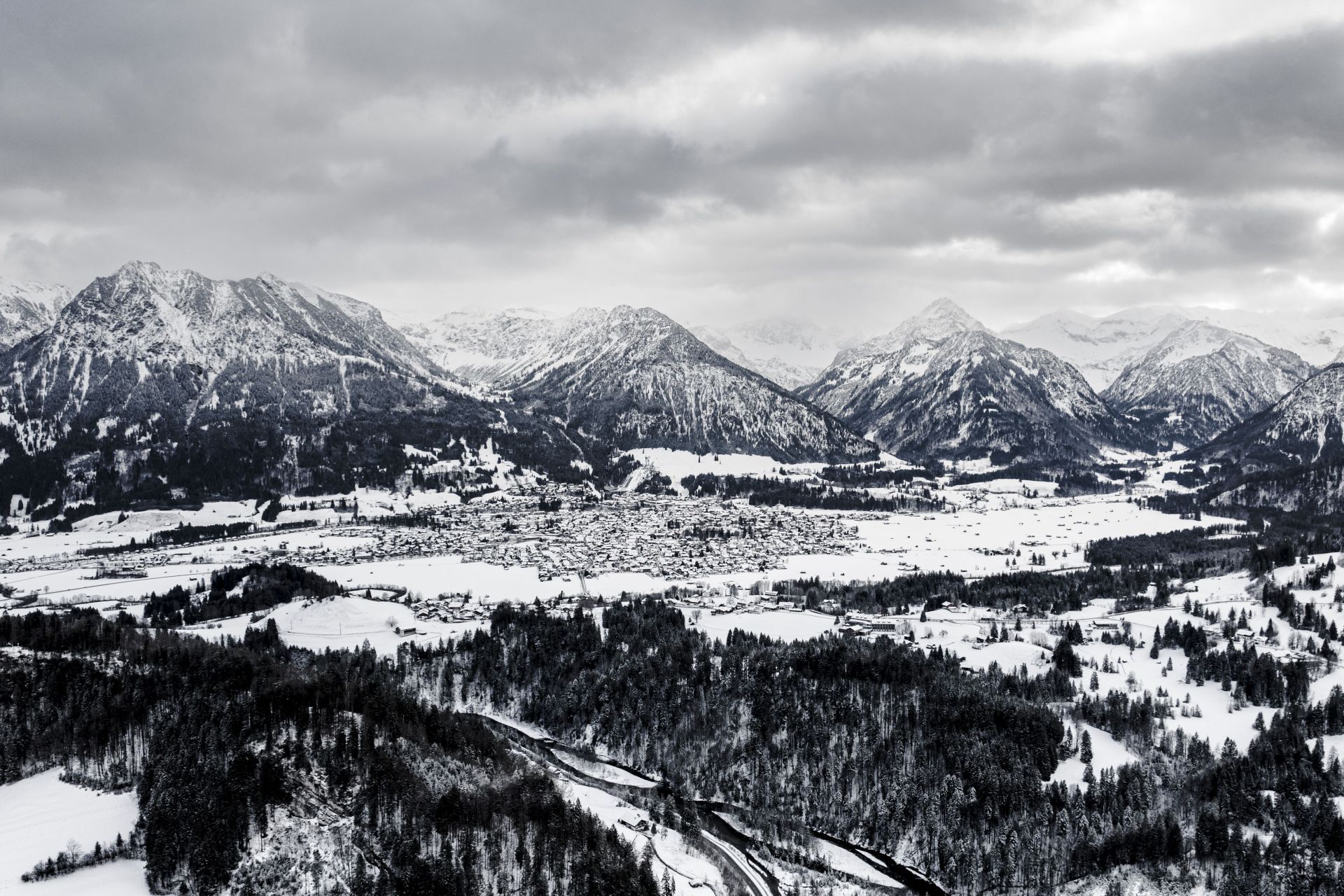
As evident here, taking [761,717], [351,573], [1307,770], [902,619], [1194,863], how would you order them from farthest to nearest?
[351,573]
[902,619]
[761,717]
[1307,770]
[1194,863]

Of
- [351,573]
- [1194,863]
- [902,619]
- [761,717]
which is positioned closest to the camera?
[1194,863]

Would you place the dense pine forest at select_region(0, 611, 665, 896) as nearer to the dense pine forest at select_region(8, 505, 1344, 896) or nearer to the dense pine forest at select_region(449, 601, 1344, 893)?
the dense pine forest at select_region(8, 505, 1344, 896)

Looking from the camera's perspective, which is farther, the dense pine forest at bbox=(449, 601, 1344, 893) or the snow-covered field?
the dense pine forest at bbox=(449, 601, 1344, 893)

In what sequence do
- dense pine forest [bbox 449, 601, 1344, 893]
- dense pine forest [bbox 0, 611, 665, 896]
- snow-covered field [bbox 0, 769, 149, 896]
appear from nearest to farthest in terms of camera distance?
snow-covered field [bbox 0, 769, 149, 896]
dense pine forest [bbox 0, 611, 665, 896]
dense pine forest [bbox 449, 601, 1344, 893]

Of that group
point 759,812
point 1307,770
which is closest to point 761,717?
point 759,812

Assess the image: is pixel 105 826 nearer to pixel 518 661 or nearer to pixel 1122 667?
pixel 518 661

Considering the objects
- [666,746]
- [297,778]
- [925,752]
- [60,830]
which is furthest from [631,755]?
[60,830]

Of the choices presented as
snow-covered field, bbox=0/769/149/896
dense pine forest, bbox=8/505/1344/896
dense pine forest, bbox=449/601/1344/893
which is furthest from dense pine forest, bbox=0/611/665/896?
dense pine forest, bbox=449/601/1344/893

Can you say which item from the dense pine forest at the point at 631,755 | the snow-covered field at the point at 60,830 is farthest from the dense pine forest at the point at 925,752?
the snow-covered field at the point at 60,830
